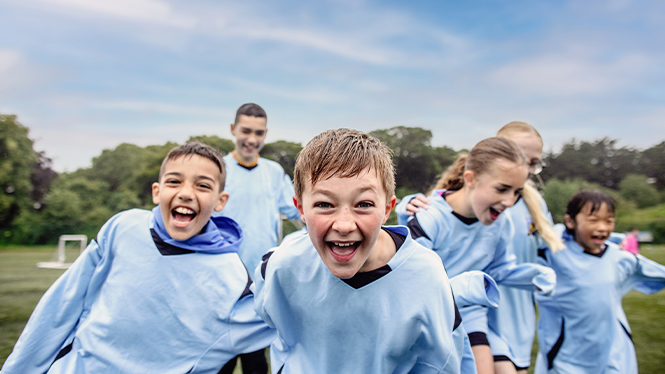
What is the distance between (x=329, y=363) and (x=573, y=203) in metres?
2.84

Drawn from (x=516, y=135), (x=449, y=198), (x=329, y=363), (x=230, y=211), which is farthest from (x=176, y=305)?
(x=516, y=135)

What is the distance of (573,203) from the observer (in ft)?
12.3

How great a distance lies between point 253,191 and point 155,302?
8.22 ft

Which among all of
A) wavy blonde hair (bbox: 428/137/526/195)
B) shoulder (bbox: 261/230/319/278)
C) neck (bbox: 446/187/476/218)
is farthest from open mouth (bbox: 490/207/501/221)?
shoulder (bbox: 261/230/319/278)

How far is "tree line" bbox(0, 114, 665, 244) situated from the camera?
16.6 m

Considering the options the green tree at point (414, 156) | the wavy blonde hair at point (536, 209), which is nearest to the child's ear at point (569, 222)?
the wavy blonde hair at point (536, 209)

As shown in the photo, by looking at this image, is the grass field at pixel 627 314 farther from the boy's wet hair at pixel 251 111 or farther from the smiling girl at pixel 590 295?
the boy's wet hair at pixel 251 111

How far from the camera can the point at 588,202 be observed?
360 centimetres

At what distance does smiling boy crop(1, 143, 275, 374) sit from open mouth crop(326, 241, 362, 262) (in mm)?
885

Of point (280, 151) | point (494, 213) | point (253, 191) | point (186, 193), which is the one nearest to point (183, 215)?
point (186, 193)

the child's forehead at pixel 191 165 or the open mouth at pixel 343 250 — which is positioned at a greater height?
the child's forehead at pixel 191 165

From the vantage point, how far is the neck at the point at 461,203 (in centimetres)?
293

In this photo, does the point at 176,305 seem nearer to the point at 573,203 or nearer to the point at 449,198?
the point at 449,198

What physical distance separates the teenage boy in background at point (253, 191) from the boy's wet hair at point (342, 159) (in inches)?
115
